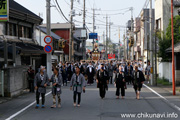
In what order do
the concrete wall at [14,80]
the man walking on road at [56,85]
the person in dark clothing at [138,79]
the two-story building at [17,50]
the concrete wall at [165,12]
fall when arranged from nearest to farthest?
1. the man walking on road at [56,85]
2. the person in dark clothing at [138,79]
3. the two-story building at [17,50]
4. the concrete wall at [14,80]
5. the concrete wall at [165,12]

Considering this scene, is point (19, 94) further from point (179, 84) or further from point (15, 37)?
point (179, 84)

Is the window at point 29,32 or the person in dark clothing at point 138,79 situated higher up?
the window at point 29,32

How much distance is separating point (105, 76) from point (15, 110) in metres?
5.35

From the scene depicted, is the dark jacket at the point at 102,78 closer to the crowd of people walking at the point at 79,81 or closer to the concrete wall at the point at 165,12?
the crowd of people walking at the point at 79,81

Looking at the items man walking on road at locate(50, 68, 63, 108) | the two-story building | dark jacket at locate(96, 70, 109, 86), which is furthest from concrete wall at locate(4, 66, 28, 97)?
dark jacket at locate(96, 70, 109, 86)

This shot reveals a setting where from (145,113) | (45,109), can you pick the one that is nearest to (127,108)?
(145,113)

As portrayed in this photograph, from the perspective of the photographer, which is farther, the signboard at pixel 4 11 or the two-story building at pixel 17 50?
the two-story building at pixel 17 50

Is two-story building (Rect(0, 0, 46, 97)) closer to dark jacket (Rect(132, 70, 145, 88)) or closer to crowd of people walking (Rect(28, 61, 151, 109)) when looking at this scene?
crowd of people walking (Rect(28, 61, 151, 109))

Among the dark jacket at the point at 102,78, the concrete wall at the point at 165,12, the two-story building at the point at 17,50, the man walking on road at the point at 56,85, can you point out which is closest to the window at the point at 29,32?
the two-story building at the point at 17,50

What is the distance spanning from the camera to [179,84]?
2405cm

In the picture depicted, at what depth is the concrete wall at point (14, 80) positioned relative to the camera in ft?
55.1

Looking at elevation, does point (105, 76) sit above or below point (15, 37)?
below

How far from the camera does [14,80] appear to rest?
17.8 m

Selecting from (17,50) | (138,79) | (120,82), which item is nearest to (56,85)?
(120,82)
